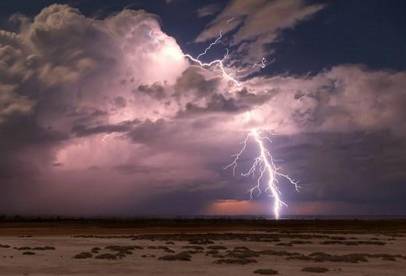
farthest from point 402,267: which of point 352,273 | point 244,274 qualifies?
point 244,274

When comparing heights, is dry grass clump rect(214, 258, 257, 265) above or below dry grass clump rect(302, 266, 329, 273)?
above

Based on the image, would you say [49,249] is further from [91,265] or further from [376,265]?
[376,265]

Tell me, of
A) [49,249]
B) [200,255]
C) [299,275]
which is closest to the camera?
[299,275]

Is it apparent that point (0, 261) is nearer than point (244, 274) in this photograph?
No

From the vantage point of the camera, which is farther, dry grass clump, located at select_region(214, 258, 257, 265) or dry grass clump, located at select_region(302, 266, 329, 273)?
dry grass clump, located at select_region(214, 258, 257, 265)

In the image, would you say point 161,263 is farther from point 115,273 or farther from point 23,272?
point 23,272

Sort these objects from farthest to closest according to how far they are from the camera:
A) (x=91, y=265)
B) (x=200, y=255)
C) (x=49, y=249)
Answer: (x=49, y=249), (x=200, y=255), (x=91, y=265)

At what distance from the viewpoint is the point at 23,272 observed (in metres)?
30.6

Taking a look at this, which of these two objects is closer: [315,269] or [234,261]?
[315,269]

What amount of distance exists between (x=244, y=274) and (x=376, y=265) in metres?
11.3

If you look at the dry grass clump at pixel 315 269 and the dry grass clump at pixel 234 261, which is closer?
the dry grass clump at pixel 315 269

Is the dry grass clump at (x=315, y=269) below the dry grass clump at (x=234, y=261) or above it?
below

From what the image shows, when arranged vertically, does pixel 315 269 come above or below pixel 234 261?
below

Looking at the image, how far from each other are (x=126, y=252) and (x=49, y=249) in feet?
26.4
